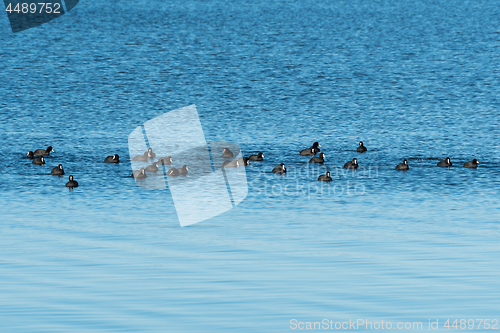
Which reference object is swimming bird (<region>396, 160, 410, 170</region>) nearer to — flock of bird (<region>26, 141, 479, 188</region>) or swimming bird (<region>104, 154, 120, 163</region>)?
flock of bird (<region>26, 141, 479, 188</region>)

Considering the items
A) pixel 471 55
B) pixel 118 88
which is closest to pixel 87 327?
pixel 118 88

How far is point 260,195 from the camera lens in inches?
1184

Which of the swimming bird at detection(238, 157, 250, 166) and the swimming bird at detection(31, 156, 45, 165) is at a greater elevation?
the swimming bird at detection(31, 156, 45, 165)

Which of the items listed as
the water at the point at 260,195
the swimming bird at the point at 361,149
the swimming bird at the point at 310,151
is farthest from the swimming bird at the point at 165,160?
the swimming bird at the point at 361,149

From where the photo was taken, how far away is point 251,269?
65.5 feet

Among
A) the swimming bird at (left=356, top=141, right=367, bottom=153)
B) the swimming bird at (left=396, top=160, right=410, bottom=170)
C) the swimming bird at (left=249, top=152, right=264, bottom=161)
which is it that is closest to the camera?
the swimming bird at (left=396, top=160, right=410, bottom=170)

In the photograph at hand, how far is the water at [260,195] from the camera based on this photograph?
1775cm

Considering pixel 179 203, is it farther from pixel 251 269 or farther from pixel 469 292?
pixel 469 292

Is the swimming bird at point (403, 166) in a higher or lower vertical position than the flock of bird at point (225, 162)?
lower

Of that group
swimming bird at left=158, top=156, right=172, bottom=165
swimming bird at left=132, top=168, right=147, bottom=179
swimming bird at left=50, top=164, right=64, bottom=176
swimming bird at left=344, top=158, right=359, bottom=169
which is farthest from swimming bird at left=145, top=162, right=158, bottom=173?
swimming bird at left=344, top=158, right=359, bottom=169

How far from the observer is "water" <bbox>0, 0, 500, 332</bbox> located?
17750 millimetres

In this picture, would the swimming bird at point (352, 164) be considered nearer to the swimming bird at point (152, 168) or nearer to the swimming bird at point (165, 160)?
the swimming bird at point (165, 160)

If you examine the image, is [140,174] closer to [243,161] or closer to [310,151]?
[243,161]

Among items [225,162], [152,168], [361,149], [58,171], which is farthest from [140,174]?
[361,149]
